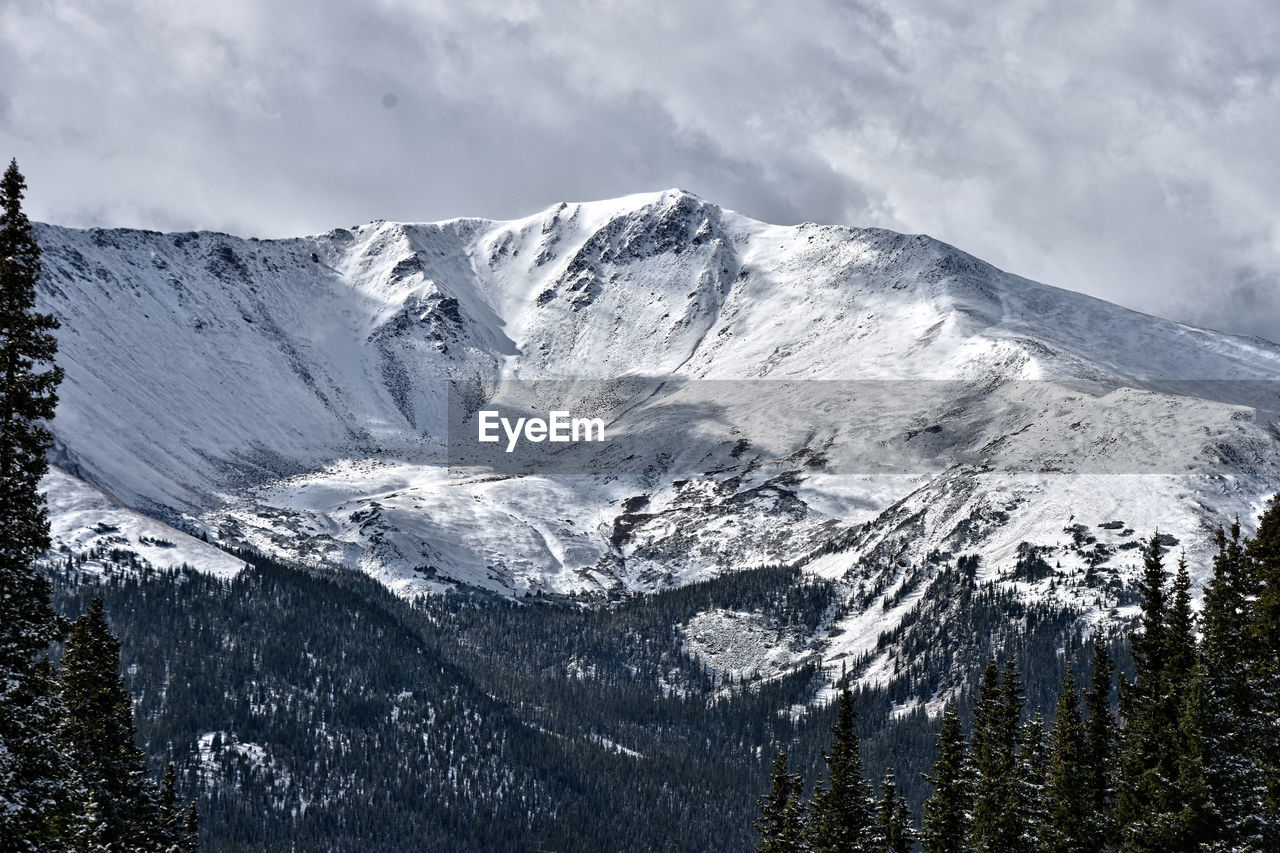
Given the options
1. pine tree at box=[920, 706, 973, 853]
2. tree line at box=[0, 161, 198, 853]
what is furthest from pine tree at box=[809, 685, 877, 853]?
tree line at box=[0, 161, 198, 853]

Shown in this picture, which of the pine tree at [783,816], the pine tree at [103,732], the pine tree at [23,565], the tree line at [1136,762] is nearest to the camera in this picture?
the pine tree at [23,565]

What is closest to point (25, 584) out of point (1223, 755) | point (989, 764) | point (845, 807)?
point (845, 807)

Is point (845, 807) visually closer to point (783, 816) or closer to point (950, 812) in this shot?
point (783, 816)

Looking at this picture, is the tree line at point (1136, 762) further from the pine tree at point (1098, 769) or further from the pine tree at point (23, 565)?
the pine tree at point (23, 565)

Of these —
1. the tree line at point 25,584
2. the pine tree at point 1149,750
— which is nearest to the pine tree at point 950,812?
the pine tree at point 1149,750

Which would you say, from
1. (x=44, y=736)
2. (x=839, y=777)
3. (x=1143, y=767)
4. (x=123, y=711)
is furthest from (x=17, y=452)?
(x=1143, y=767)

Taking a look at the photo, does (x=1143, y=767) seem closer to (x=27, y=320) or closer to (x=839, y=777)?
(x=839, y=777)

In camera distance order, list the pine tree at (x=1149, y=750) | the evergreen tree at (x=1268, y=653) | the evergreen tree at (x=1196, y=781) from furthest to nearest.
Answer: the pine tree at (x=1149, y=750) → the evergreen tree at (x=1196, y=781) → the evergreen tree at (x=1268, y=653)

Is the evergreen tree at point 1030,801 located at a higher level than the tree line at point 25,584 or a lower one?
lower
